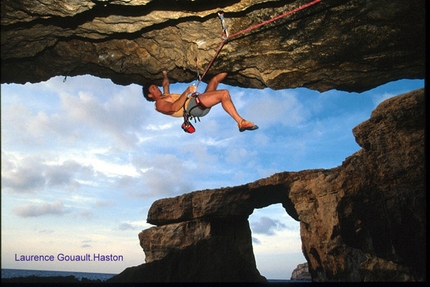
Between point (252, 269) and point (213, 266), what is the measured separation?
278 cm

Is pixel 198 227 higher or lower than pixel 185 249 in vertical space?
higher

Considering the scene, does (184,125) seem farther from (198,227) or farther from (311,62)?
(198,227)

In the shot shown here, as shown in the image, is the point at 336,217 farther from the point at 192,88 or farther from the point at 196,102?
the point at 192,88

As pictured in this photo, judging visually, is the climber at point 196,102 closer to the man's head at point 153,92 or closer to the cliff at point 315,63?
the man's head at point 153,92

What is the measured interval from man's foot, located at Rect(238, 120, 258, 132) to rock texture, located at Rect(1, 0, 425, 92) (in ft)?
5.37

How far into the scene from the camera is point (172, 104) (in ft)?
16.2

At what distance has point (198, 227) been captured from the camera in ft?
47.1

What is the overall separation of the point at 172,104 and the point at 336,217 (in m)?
8.56

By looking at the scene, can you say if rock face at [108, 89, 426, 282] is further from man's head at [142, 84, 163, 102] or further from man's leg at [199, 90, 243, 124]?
man's head at [142, 84, 163, 102]

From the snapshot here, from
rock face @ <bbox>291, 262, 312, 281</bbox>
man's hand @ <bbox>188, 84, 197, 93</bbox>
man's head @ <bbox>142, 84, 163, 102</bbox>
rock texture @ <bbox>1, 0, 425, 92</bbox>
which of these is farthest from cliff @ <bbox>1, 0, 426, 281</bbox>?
rock face @ <bbox>291, 262, 312, 281</bbox>

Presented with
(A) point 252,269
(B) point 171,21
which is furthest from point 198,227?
(B) point 171,21

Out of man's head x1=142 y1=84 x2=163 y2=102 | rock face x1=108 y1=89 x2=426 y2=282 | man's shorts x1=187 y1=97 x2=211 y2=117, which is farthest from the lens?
rock face x1=108 y1=89 x2=426 y2=282

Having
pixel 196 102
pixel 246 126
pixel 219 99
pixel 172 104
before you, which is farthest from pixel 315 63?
pixel 172 104

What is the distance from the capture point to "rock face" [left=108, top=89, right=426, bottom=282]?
9008 millimetres
